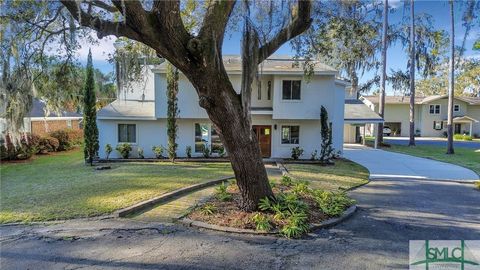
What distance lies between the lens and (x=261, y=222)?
6.16 metres

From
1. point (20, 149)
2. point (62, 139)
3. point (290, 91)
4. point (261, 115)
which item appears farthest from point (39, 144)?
point (290, 91)

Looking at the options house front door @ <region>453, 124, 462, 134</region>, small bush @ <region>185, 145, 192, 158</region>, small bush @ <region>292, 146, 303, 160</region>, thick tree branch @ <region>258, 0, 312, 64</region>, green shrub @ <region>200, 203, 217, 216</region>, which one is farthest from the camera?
house front door @ <region>453, 124, 462, 134</region>

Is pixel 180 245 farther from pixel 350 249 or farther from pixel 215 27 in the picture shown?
pixel 215 27

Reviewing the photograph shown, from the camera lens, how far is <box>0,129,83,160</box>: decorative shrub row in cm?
1730

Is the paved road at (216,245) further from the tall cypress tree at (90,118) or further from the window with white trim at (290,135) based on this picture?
the window with white trim at (290,135)

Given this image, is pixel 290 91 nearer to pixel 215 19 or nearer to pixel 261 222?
pixel 215 19

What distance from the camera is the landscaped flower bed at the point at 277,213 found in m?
6.13

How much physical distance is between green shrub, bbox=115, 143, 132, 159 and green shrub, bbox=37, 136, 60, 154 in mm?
7062

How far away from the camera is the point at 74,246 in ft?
17.3

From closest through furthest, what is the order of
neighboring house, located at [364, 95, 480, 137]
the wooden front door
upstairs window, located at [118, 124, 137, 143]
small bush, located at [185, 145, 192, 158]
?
small bush, located at [185, 145, 192, 158] < upstairs window, located at [118, 124, 137, 143] < the wooden front door < neighboring house, located at [364, 95, 480, 137]

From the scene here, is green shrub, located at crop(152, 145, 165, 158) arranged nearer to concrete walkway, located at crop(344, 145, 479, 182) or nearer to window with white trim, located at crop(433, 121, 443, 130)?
concrete walkway, located at crop(344, 145, 479, 182)

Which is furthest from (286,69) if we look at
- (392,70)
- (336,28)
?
(392,70)

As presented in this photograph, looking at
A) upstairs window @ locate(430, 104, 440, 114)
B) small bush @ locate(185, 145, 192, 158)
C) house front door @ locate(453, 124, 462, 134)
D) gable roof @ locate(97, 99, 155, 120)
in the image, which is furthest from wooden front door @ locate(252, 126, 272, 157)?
house front door @ locate(453, 124, 462, 134)

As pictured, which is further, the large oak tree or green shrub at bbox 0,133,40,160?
green shrub at bbox 0,133,40,160
